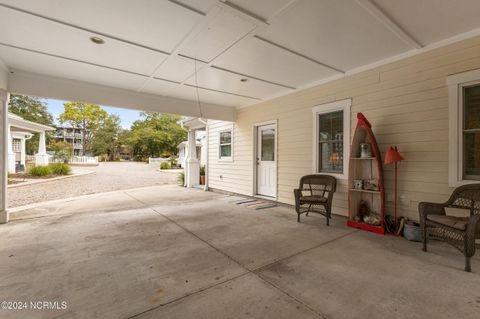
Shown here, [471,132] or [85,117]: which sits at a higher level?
[85,117]

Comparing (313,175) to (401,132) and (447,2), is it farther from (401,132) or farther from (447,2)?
(447,2)

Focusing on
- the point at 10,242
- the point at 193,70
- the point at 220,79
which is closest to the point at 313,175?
the point at 220,79

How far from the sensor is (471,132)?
298 cm

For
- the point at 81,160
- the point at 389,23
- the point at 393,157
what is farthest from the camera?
the point at 81,160

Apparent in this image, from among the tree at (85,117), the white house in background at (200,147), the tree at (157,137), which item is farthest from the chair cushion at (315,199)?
the tree at (157,137)

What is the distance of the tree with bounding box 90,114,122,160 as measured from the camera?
29.1 metres

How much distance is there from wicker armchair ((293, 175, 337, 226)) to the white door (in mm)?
1210

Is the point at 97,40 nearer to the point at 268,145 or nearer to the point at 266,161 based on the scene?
the point at 268,145

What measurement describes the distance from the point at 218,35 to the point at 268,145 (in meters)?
3.72

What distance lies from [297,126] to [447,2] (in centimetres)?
316

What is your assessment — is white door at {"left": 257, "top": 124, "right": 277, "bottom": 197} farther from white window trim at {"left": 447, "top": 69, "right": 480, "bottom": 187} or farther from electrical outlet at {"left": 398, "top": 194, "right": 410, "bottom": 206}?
white window trim at {"left": 447, "top": 69, "right": 480, "bottom": 187}

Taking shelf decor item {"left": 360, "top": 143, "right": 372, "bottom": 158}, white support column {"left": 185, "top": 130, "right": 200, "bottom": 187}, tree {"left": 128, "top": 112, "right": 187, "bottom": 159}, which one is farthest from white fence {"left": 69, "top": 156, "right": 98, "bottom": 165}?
shelf decor item {"left": 360, "top": 143, "right": 372, "bottom": 158}

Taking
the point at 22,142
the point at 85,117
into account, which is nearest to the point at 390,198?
the point at 22,142

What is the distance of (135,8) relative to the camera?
2439 mm
